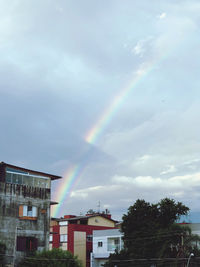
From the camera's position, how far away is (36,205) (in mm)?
54344

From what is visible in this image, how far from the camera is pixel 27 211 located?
5316cm

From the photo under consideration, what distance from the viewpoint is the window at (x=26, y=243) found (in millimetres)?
50844

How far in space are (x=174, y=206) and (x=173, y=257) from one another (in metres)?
8.06

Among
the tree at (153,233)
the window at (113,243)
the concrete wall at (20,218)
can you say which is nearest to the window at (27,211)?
the concrete wall at (20,218)

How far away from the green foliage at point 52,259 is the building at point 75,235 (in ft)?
91.1

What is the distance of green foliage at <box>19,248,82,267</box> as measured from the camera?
46469 millimetres

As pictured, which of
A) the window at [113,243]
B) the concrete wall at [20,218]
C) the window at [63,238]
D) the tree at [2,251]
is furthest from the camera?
the window at [63,238]

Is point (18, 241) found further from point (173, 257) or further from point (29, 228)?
point (173, 257)

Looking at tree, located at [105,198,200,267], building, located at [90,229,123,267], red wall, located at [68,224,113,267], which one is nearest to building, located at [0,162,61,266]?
tree, located at [105,198,200,267]

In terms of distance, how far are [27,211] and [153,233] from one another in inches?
698

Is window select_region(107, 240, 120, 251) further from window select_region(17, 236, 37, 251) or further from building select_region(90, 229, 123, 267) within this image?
window select_region(17, 236, 37, 251)

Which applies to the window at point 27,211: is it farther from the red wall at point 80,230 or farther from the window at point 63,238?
the window at point 63,238

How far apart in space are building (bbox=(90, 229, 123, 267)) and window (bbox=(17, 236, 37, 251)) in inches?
763

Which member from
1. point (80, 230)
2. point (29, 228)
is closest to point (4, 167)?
point (29, 228)
